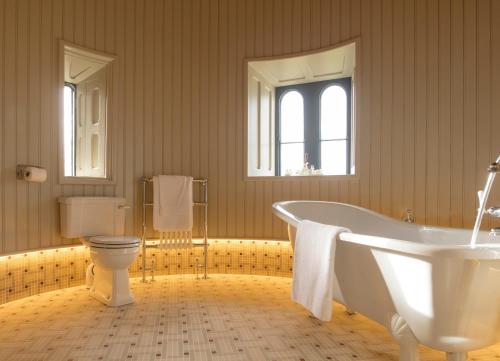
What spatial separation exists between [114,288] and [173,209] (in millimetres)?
934

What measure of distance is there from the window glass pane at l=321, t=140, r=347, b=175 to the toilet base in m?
2.32

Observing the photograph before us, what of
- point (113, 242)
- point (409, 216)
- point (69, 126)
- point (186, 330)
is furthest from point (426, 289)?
point (69, 126)

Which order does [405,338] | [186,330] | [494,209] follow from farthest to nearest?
[186,330], [494,209], [405,338]

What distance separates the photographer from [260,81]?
13.4ft

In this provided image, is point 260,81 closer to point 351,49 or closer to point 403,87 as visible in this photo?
point 351,49

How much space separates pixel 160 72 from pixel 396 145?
2.20 meters

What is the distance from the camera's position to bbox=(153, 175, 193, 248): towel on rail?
346 centimetres

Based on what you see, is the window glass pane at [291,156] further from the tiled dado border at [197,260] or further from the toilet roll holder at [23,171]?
the toilet roll holder at [23,171]

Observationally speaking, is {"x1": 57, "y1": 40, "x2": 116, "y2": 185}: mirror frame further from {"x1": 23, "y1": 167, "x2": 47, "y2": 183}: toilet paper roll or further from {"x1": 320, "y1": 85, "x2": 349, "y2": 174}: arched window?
{"x1": 320, "y1": 85, "x2": 349, "y2": 174}: arched window

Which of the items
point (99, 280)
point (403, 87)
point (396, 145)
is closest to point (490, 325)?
point (396, 145)

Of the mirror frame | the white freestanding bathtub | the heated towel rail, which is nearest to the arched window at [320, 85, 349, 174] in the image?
the heated towel rail

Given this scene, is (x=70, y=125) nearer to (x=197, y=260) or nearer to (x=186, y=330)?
(x=197, y=260)

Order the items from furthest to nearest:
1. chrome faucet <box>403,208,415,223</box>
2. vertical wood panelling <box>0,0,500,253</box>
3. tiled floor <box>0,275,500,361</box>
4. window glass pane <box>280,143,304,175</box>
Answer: window glass pane <box>280,143,304,175</box>
chrome faucet <box>403,208,415,223</box>
vertical wood panelling <box>0,0,500,253</box>
tiled floor <box>0,275,500,361</box>

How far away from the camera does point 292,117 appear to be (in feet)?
14.4
